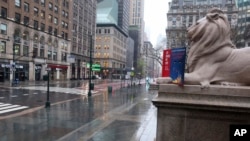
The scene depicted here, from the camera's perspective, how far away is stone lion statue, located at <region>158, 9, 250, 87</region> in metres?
5.99

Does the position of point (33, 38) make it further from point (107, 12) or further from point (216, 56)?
point (107, 12)

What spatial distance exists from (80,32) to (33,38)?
3383 cm

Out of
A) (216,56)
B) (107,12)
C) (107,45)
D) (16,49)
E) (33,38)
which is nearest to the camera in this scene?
(216,56)

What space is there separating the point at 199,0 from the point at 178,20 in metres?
12.2

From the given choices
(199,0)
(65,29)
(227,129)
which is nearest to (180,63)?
(227,129)

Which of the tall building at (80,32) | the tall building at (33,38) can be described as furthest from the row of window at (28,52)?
the tall building at (80,32)

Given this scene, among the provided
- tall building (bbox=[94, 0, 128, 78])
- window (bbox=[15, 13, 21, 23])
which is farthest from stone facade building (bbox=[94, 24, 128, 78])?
window (bbox=[15, 13, 21, 23])

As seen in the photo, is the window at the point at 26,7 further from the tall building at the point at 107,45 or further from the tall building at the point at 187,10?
the tall building at the point at 107,45

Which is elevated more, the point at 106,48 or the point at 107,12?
the point at 107,12

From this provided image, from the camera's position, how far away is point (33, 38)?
212ft

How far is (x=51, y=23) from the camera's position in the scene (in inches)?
2842

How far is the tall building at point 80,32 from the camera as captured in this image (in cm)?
9119

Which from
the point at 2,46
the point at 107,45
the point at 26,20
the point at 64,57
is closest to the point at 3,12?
the point at 2,46

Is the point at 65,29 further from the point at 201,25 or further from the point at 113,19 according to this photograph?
the point at 201,25
